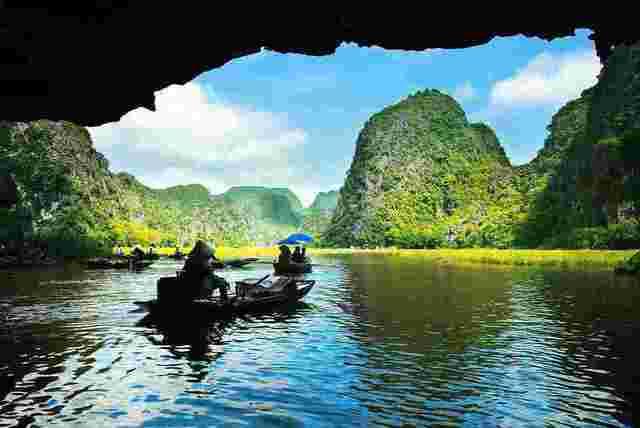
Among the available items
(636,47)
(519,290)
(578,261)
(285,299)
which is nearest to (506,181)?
(636,47)

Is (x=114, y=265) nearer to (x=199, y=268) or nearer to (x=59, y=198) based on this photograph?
(x=199, y=268)

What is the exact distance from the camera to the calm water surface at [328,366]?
9.38 meters

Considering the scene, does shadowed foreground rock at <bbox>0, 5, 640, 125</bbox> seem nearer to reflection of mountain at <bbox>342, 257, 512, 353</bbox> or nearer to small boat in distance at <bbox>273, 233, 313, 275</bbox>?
reflection of mountain at <bbox>342, 257, 512, 353</bbox>

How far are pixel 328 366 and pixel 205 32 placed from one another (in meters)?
8.73

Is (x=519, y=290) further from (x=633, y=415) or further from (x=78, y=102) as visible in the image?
(x=78, y=102)

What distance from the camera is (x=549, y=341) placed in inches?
630

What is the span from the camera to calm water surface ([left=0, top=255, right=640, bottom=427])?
938 cm

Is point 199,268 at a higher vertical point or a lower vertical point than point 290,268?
higher

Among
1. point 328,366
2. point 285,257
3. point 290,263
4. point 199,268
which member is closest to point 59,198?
point 290,263

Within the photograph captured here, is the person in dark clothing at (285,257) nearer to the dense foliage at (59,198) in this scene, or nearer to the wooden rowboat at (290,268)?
the wooden rowboat at (290,268)

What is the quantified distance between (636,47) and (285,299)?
103134 millimetres

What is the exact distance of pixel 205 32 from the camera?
802 centimetres

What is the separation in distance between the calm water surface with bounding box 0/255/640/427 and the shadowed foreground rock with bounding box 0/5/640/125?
6378mm

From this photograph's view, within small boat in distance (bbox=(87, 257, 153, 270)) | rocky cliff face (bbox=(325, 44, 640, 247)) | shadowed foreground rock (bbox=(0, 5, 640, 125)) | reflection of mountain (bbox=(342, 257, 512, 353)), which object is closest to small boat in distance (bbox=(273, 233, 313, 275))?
reflection of mountain (bbox=(342, 257, 512, 353))
